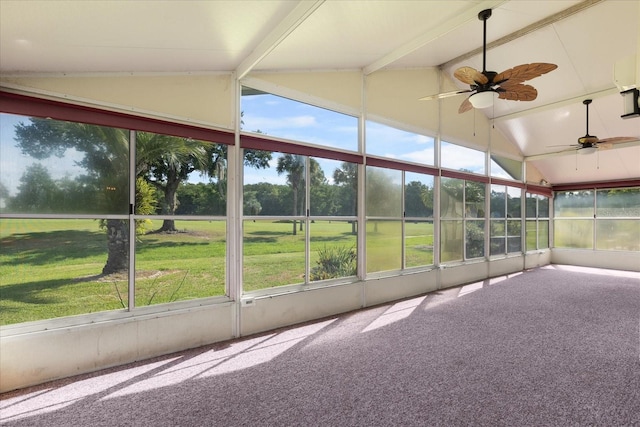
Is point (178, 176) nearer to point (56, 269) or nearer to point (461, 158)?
point (56, 269)

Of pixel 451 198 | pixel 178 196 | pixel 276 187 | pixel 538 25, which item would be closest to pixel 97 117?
pixel 178 196

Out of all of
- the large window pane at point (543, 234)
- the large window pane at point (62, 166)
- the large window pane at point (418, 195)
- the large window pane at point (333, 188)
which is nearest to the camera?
the large window pane at point (62, 166)

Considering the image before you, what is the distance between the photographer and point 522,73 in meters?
3.32

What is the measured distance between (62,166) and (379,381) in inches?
145

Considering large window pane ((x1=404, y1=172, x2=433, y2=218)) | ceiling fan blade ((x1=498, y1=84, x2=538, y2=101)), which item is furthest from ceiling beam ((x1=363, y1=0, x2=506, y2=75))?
large window pane ((x1=404, y1=172, x2=433, y2=218))

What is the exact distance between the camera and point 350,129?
17.2 ft

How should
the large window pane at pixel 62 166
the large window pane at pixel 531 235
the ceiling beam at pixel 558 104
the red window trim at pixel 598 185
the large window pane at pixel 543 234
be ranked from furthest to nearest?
the large window pane at pixel 543 234 → the large window pane at pixel 531 235 → the red window trim at pixel 598 185 → the ceiling beam at pixel 558 104 → the large window pane at pixel 62 166

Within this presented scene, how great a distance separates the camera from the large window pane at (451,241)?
698 cm

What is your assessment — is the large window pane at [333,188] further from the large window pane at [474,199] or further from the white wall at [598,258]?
the white wall at [598,258]

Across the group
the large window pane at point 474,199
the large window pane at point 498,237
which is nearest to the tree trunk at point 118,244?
the large window pane at point 474,199

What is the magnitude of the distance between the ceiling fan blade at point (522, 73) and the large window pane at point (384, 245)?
2.84m

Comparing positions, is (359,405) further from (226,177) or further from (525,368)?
(226,177)

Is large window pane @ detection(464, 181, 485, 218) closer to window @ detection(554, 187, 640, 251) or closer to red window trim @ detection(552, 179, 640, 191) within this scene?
red window trim @ detection(552, 179, 640, 191)

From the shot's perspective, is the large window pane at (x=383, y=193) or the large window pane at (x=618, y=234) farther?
the large window pane at (x=618, y=234)
